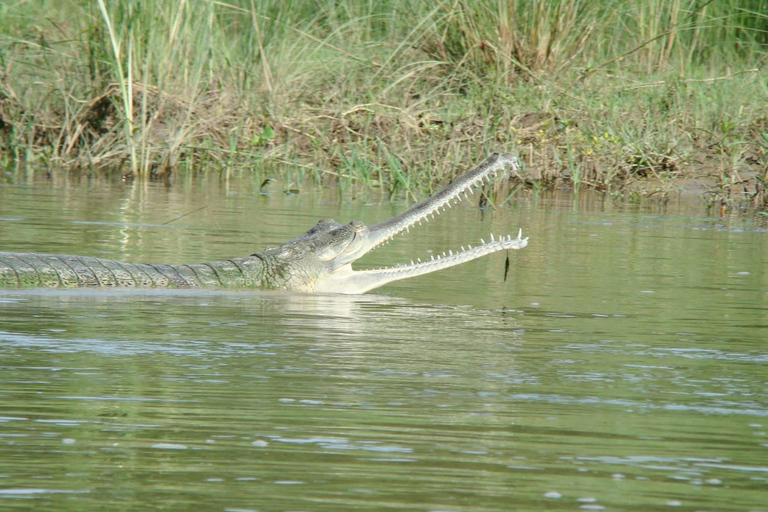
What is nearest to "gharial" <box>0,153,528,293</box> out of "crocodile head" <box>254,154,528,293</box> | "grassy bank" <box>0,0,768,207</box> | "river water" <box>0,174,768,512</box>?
"crocodile head" <box>254,154,528,293</box>

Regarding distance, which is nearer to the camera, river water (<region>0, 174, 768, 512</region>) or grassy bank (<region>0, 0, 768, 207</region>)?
river water (<region>0, 174, 768, 512</region>)

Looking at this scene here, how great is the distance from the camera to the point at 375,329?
5.12 m

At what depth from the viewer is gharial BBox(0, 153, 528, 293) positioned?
6.34 metres

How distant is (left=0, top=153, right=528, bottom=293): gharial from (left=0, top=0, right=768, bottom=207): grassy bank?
3646mm

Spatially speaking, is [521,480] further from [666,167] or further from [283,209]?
[666,167]

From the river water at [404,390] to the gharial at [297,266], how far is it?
16 centimetres

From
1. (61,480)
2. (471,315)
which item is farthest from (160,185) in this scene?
(61,480)

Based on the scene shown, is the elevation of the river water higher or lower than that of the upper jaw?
lower

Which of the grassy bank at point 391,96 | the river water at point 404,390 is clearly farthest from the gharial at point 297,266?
the grassy bank at point 391,96

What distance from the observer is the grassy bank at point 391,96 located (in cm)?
1137

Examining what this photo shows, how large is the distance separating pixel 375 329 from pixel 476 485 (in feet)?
7.80

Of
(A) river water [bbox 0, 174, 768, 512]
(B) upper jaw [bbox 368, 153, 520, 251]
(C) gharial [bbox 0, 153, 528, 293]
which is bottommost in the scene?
(A) river water [bbox 0, 174, 768, 512]

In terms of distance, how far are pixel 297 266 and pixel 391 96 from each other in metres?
6.15

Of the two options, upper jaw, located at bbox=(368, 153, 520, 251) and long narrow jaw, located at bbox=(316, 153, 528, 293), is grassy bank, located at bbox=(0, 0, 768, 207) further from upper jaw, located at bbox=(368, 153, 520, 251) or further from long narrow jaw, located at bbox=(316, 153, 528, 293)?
upper jaw, located at bbox=(368, 153, 520, 251)
